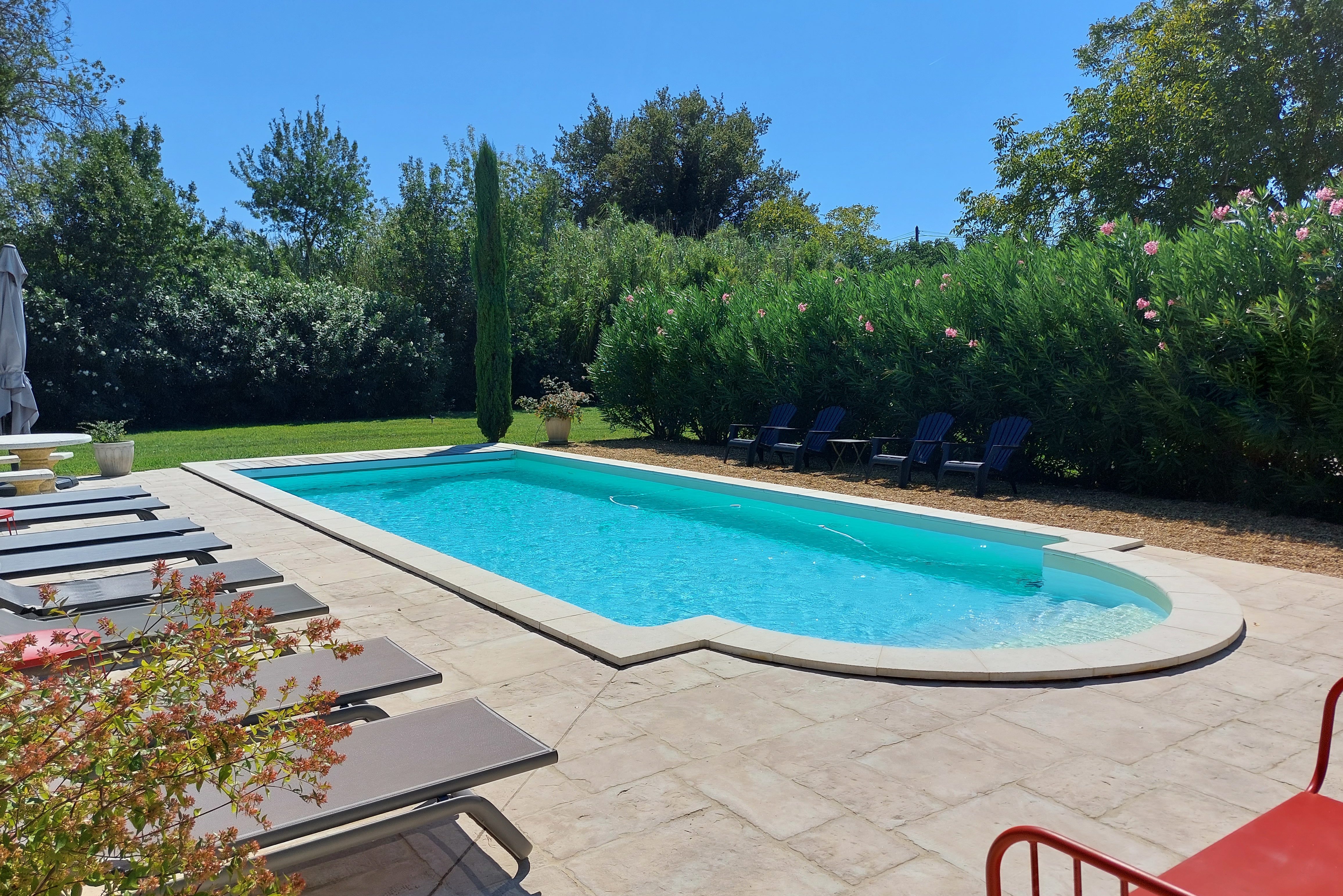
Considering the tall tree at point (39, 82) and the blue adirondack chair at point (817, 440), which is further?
the tall tree at point (39, 82)

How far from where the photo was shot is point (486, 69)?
80.1 ft

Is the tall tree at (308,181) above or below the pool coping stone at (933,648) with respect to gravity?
above

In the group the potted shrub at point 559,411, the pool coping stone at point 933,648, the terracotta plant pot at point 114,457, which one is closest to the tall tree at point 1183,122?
the potted shrub at point 559,411

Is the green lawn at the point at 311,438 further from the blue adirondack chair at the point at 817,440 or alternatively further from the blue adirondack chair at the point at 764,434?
the blue adirondack chair at the point at 817,440

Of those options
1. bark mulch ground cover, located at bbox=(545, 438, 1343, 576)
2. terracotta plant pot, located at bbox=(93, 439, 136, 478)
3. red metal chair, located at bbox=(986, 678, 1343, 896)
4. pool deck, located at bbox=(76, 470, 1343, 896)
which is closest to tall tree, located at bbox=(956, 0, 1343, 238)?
bark mulch ground cover, located at bbox=(545, 438, 1343, 576)

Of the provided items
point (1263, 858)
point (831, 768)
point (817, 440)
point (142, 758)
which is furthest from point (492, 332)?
point (1263, 858)

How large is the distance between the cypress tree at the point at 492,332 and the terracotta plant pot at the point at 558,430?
100 cm

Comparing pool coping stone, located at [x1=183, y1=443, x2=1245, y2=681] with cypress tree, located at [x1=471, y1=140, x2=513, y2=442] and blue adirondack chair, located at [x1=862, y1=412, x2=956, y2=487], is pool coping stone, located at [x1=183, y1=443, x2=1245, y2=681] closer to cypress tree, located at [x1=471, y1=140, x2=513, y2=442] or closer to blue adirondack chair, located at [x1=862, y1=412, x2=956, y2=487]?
blue adirondack chair, located at [x1=862, y1=412, x2=956, y2=487]

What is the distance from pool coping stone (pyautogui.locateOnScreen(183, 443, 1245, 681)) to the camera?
410 cm

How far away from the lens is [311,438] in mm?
17047

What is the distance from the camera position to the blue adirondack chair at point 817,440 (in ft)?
38.8

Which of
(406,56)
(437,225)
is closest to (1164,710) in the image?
(437,225)

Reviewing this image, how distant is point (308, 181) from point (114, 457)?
23.1m

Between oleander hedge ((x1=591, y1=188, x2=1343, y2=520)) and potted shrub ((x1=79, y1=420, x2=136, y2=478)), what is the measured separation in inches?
350
